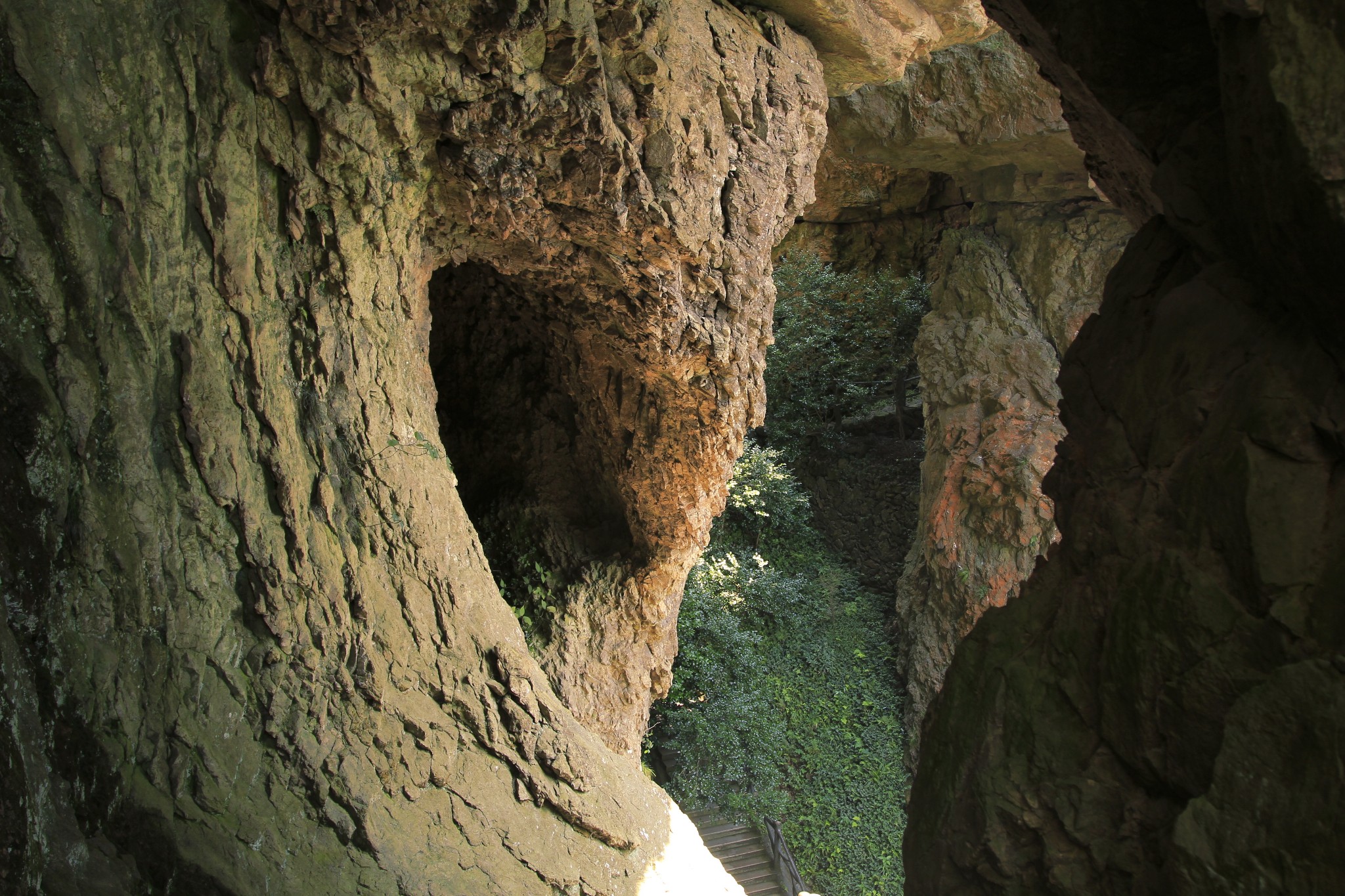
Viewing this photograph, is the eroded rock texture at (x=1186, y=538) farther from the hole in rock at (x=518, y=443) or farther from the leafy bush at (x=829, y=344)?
the leafy bush at (x=829, y=344)

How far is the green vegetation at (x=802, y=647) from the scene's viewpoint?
35.2ft

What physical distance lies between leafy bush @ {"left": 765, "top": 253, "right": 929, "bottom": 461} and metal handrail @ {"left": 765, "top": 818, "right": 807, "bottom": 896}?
6.14m

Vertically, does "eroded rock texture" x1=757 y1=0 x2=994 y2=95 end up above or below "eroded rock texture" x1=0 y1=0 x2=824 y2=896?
above

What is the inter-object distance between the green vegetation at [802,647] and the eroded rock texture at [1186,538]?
8633 mm

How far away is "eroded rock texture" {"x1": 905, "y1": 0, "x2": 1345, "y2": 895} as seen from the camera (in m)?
1.52

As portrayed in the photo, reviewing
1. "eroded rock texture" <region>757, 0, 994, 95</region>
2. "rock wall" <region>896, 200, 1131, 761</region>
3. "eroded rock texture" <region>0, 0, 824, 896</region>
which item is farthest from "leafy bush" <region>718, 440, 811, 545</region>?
"eroded rock texture" <region>0, 0, 824, 896</region>

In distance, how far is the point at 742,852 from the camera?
10711 mm

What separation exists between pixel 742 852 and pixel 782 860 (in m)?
0.51

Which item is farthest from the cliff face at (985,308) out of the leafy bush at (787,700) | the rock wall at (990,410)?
the leafy bush at (787,700)

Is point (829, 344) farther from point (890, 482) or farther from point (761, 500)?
point (761, 500)

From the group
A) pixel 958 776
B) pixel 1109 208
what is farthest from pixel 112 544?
pixel 1109 208

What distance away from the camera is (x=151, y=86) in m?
3.38

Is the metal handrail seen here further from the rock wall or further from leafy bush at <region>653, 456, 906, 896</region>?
the rock wall

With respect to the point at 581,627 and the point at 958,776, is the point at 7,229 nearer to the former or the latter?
the point at 958,776
